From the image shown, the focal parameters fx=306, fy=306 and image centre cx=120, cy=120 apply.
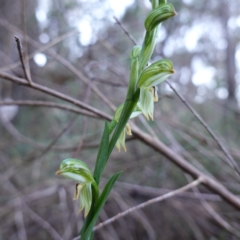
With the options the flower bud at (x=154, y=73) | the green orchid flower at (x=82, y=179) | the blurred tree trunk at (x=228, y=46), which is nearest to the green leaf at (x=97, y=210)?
the green orchid flower at (x=82, y=179)

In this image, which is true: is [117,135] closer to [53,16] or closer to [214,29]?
[53,16]

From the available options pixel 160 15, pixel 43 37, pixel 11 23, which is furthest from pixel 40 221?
pixel 43 37

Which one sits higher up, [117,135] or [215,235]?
[117,135]

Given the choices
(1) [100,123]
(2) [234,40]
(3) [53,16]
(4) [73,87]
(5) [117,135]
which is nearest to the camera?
(5) [117,135]

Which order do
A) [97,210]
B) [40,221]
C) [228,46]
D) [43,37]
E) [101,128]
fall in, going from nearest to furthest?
[97,210], [40,221], [101,128], [43,37], [228,46]

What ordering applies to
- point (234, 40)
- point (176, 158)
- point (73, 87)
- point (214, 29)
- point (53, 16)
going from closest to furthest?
point (176, 158)
point (73, 87)
point (53, 16)
point (234, 40)
point (214, 29)

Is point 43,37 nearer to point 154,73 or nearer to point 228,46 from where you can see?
point 228,46

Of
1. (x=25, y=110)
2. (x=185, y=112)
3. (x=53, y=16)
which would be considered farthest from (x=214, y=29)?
(x=25, y=110)
